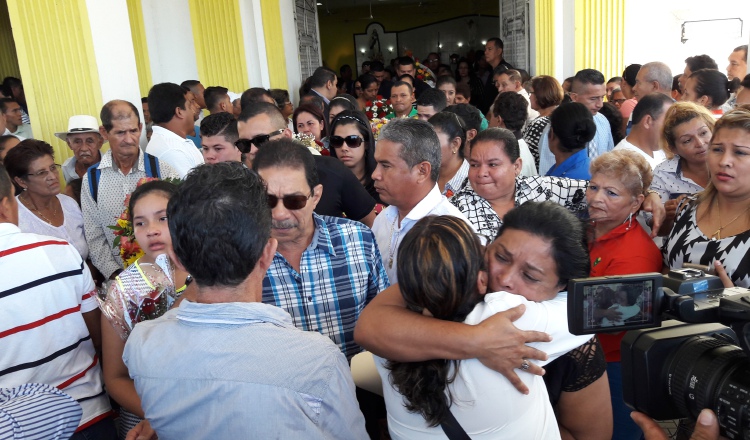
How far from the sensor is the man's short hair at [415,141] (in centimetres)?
A: 250

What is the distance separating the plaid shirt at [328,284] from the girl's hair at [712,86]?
3.43 m

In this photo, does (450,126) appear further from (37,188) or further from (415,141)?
(37,188)

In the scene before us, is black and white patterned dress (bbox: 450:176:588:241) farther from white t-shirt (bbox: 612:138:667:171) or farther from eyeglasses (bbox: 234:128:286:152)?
eyeglasses (bbox: 234:128:286:152)

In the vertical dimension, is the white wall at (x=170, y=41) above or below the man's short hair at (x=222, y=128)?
above

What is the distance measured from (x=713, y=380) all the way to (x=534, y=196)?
5.95 feet

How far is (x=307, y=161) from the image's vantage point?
7.15 ft

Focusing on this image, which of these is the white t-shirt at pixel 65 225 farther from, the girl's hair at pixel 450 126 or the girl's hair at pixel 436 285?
the girl's hair at pixel 436 285

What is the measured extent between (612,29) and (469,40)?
46.8ft

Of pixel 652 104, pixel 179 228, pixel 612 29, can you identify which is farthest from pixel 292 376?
pixel 612 29

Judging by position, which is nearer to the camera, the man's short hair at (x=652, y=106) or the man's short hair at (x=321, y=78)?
the man's short hair at (x=652, y=106)

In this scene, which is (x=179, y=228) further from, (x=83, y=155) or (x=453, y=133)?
(x=83, y=155)

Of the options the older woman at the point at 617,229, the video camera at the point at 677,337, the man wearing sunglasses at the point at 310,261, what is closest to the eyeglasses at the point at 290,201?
the man wearing sunglasses at the point at 310,261

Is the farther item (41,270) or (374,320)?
(41,270)

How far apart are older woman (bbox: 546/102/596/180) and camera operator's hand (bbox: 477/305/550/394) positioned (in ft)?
8.28
